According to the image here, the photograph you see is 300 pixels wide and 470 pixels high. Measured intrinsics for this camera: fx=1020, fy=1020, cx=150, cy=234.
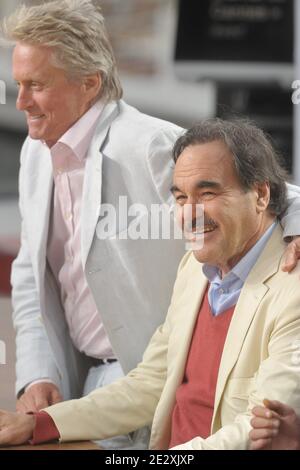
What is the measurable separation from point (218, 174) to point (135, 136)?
13.6 inches

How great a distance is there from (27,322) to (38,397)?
185 mm

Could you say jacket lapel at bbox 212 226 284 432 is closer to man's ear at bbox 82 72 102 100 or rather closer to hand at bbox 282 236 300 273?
Answer: hand at bbox 282 236 300 273

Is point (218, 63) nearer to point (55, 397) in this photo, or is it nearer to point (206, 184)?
point (55, 397)

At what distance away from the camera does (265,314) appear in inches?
74.3

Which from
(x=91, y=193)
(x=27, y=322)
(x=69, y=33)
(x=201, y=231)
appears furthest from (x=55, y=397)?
(x=69, y=33)

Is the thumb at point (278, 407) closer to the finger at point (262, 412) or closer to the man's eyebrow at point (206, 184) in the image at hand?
the finger at point (262, 412)

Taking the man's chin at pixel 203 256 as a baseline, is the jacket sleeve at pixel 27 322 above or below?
below

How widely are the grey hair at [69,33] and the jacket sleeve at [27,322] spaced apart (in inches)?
11.0

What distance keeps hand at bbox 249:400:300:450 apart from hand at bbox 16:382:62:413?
565 mm

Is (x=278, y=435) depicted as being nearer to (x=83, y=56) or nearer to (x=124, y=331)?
(x=124, y=331)

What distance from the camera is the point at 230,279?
196 cm

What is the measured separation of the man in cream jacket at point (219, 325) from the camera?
184cm

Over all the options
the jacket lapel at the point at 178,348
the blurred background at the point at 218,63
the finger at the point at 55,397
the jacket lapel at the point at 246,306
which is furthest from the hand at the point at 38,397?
the blurred background at the point at 218,63
